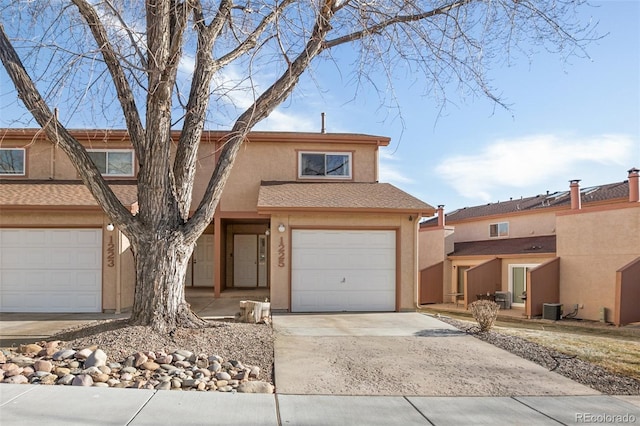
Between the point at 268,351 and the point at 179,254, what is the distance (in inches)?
89.1

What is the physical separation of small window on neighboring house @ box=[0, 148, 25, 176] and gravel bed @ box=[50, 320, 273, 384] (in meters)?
8.03

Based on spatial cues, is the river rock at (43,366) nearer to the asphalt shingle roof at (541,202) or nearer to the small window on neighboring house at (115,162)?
the small window on neighboring house at (115,162)

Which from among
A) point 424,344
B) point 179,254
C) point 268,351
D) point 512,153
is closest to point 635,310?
point 512,153

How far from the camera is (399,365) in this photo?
270 inches

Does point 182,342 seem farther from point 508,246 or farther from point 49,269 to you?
point 508,246

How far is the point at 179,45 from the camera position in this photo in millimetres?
7637

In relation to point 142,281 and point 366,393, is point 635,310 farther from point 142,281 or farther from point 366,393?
point 142,281

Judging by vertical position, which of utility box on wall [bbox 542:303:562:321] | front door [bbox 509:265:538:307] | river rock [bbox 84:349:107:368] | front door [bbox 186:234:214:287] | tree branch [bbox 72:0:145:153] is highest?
tree branch [bbox 72:0:145:153]

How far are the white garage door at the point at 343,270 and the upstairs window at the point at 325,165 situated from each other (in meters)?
2.76

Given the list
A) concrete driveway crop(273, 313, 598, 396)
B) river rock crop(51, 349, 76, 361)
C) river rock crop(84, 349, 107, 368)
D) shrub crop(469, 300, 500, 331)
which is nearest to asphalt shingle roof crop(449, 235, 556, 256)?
shrub crop(469, 300, 500, 331)

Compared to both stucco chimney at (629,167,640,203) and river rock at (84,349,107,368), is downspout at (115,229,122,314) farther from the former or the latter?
stucco chimney at (629,167,640,203)

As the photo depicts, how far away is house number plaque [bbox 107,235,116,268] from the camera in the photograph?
1209 cm

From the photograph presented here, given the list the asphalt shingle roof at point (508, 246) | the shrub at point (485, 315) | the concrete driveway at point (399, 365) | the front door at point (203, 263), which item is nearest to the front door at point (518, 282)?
the asphalt shingle roof at point (508, 246)

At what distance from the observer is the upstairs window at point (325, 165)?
48.3ft
